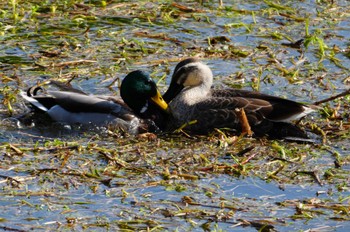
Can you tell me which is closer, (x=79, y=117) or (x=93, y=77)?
(x=79, y=117)

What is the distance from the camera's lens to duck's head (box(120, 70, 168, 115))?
10.2 m

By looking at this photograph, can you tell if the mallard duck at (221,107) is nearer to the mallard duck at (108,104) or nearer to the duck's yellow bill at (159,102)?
the duck's yellow bill at (159,102)

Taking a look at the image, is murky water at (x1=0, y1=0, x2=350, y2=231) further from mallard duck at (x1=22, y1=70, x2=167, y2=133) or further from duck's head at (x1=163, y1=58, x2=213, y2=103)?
duck's head at (x1=163, y1=58, x2=213, y2=103)

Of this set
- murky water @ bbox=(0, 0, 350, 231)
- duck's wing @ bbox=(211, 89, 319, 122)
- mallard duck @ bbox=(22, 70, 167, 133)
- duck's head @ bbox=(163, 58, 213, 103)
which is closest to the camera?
murky water @ bbox=(0, 0, 350, 231)

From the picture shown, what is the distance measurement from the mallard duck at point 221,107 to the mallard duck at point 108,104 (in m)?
0.27

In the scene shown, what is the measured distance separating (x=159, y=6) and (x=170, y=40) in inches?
44.3

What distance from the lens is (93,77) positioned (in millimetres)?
10984

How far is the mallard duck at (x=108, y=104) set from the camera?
9906 mm

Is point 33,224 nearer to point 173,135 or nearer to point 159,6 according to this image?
point 173,135

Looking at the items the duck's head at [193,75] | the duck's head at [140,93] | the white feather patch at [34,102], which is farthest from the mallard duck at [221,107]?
the white feather patch at [34,102]

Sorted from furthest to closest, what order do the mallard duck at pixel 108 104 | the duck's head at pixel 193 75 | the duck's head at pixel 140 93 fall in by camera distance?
the duck's head at pixel 193 75
the duck's head at pixel 140 93
the mallard duck at pixel 108 104

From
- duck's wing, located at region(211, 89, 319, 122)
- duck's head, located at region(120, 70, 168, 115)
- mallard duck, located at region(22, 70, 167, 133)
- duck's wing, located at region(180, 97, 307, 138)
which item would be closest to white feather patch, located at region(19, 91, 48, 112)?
mallard duck, located at region(22, 70, 167, 133)

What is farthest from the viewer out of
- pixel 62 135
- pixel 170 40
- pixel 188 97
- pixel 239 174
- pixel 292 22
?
pixel 292 22

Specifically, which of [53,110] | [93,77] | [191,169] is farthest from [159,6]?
[191,169]
